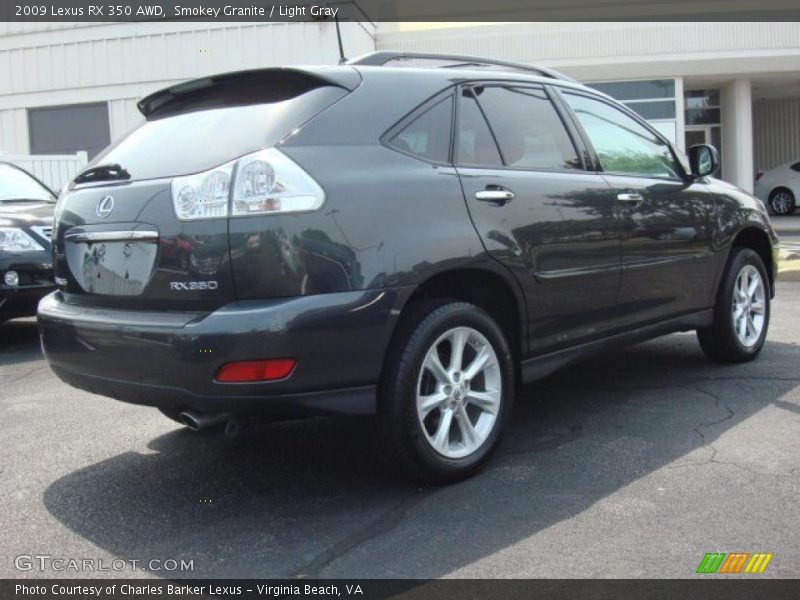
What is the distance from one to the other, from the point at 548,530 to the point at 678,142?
56.7 feet

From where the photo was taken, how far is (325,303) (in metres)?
2.89

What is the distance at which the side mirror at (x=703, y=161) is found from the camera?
4.97m

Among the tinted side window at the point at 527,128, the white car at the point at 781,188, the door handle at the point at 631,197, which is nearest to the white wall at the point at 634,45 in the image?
the white car at the point at 781,188

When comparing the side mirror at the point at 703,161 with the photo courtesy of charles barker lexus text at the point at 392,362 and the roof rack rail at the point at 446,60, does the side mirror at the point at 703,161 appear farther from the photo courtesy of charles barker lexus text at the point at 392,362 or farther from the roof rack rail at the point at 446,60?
the roof rack rail at the point at 446,60

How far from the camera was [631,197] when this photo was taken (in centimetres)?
426

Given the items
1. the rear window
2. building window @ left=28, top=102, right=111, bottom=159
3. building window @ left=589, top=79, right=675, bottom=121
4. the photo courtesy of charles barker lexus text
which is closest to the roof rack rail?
the photo courtesy of charles barker lexus text

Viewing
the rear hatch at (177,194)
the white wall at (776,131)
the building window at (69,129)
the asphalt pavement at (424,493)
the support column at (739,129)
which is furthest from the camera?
the white wall at (776,131)

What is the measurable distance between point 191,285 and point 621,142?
274 centimetres

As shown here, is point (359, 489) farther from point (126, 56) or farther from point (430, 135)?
point (126, 56)

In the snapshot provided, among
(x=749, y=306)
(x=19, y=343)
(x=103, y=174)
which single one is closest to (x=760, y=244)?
(x=749, y=306)

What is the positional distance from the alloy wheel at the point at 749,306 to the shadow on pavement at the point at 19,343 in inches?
206

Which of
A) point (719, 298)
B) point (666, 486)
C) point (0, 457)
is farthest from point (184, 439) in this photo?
point (719, 298)

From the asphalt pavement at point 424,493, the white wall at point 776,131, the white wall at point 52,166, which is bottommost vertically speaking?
the asphalt pavement at point 424,493

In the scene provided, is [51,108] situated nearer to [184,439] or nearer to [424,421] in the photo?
[184,439]
